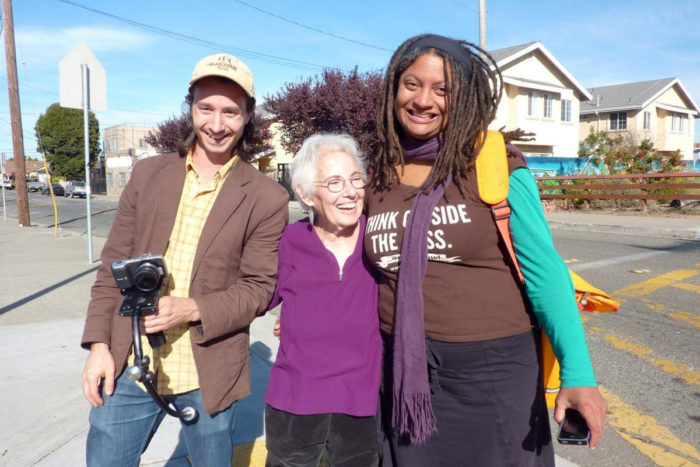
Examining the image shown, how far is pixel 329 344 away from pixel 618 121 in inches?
1520

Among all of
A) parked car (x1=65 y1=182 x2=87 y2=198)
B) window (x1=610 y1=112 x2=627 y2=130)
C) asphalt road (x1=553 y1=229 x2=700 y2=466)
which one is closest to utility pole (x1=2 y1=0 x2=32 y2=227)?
asphalt road (x1=553 y1=229 x2=700 y2=466)

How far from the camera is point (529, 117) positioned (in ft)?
88.2

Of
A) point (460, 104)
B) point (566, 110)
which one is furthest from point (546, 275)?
point (566, 110)

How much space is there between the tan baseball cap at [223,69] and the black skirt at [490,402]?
1.14 m

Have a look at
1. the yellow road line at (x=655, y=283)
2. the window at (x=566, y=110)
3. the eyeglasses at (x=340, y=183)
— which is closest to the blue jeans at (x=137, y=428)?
the eyeglasses at (x=340, y=183)

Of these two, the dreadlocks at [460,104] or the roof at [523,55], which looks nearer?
the dreadlocks at [460,104]

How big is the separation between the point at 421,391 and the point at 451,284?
1.23 ft

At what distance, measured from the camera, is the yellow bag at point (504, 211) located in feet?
5.14

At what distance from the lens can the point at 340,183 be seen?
1989 mm

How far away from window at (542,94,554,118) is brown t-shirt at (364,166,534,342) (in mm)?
28714

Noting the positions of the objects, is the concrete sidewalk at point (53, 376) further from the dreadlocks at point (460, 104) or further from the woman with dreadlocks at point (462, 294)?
the dreadlocks at point (460, 104)

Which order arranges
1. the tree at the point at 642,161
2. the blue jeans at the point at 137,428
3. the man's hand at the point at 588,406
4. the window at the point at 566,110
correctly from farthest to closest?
the window at the point at 566,110
the tree at the point at 642,161
the blue jeans at the point at 137,428
the man's hand at the point at 588,406

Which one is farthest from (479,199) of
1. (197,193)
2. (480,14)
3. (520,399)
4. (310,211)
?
(480,14)

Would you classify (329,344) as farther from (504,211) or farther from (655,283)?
(655,283)
